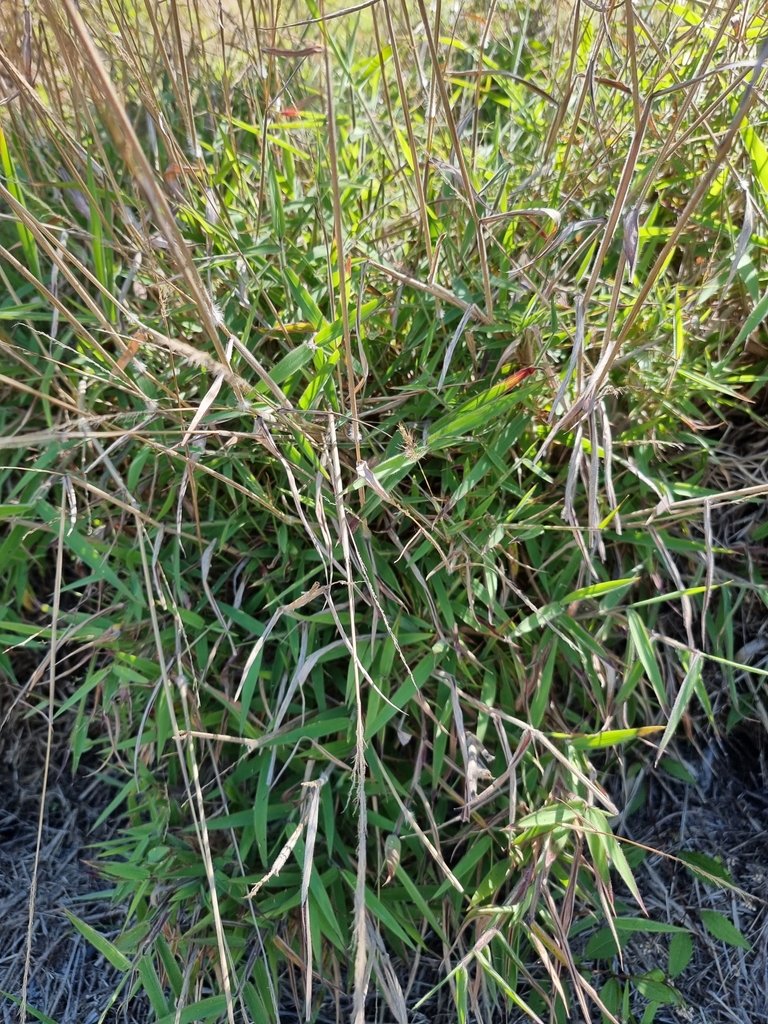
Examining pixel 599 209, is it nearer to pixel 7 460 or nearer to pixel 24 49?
pixel 24 49

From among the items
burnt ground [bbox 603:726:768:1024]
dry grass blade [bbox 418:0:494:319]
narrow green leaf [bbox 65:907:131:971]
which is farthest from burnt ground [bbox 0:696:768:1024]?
dry grass blade [bbox 418:0:494:319]

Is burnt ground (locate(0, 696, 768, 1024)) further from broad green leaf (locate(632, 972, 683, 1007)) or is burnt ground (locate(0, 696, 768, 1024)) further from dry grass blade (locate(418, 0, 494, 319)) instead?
dry grass blade (locate(418, 0, 494, 319))

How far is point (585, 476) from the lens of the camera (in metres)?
0.94

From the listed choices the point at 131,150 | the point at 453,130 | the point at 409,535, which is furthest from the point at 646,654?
the point at 131,150

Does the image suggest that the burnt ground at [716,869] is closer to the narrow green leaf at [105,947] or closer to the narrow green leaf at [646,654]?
the narrow green leaf at [646,654]

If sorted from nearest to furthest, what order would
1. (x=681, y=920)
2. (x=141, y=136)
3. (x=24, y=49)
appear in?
(x=24, y=49) < (x=681, y=920) < (x=141, y=136)

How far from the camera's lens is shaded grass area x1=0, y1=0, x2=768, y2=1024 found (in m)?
0.86

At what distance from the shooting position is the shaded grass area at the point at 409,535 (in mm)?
858

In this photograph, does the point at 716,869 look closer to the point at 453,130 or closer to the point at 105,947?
the point at 105,947

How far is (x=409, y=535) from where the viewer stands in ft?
3.17

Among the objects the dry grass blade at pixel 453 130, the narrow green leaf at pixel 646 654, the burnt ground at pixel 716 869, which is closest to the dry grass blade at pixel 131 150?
the dry grass blade at pixel 453 130

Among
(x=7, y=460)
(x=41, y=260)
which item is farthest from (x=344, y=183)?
(x=7, y=460)

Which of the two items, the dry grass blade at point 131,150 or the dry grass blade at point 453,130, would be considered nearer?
the dry grass blade at point 131,150

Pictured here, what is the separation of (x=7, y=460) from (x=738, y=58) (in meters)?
1.11
